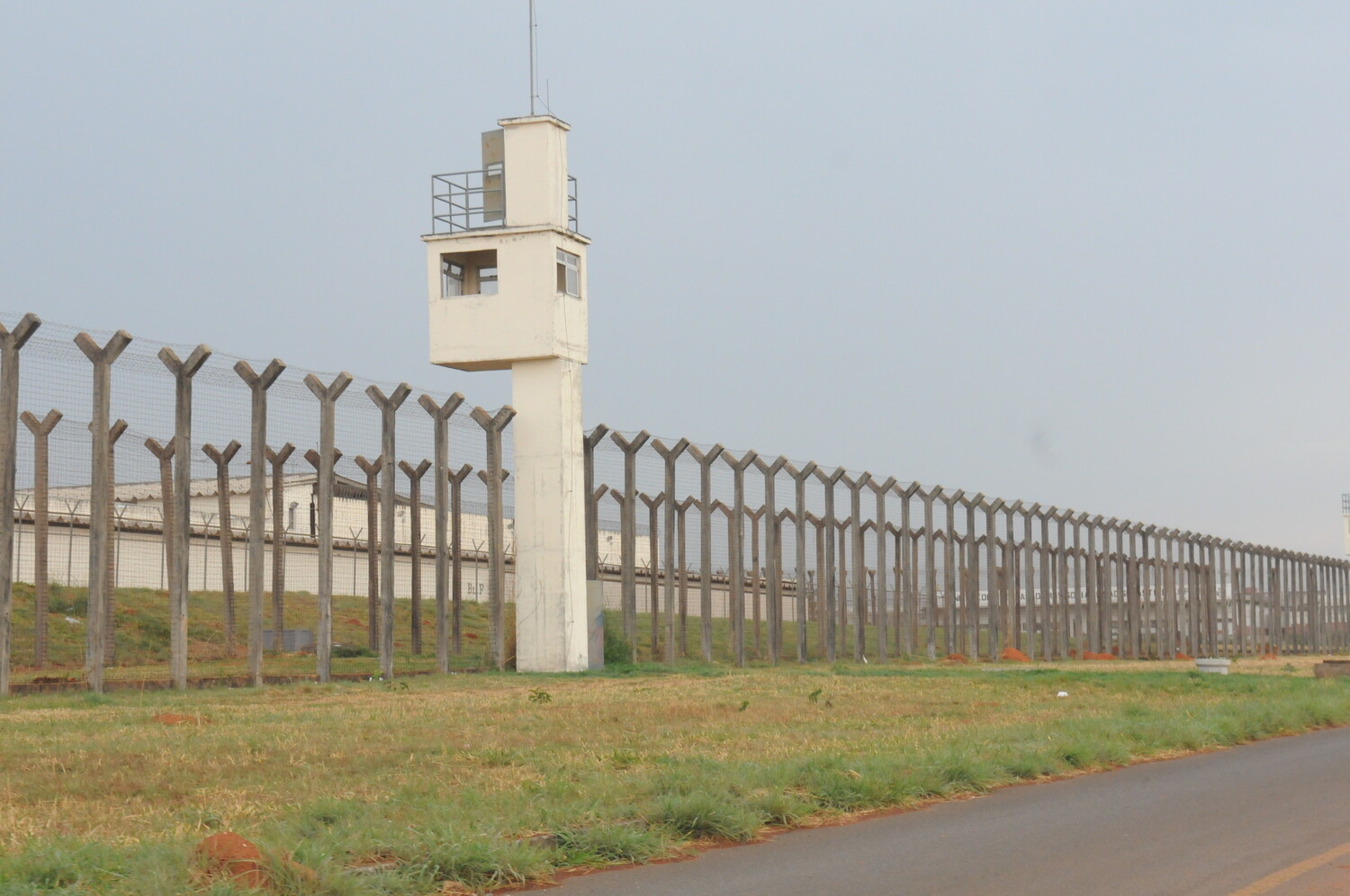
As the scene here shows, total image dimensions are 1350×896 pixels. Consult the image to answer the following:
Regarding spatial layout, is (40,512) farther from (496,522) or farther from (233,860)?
(233,860)

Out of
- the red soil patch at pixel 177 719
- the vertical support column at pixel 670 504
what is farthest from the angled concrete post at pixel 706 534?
the red soil patch at pixel 177 719

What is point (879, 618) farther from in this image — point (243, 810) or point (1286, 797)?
point (243, 810)

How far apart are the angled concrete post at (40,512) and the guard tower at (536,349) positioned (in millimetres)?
6228

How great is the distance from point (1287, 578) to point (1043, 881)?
5377cm

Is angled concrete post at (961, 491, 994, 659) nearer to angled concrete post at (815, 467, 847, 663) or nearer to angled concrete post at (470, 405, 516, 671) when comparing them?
angled concrete post at (815, 467, 847, 663)

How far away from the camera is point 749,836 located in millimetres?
8227

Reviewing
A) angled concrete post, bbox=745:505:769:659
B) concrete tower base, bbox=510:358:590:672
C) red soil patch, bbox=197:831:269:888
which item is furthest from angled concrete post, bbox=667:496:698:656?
red soil patch, bbox=197:831:269:888

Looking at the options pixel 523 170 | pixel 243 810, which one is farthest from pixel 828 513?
pixel 243 810

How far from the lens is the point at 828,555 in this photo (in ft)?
101

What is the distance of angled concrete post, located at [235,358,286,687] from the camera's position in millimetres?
18625

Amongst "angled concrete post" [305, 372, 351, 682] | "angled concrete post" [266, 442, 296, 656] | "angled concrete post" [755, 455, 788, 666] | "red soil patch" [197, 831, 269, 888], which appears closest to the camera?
"red soil patch" [197, 831, 269, 888]

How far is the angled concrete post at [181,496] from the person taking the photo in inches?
698

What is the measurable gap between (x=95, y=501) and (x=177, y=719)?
15.5 feet

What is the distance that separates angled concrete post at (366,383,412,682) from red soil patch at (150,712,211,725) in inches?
282
